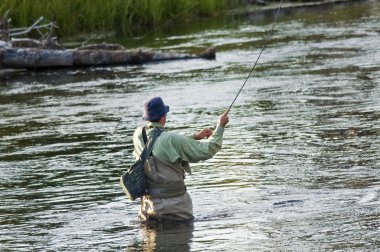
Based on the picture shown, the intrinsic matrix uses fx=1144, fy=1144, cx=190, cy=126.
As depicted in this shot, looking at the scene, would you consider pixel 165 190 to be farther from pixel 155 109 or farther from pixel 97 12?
pixel 97 12

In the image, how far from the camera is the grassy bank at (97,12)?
1101 inches

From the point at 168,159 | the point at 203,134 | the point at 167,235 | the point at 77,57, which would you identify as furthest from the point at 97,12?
the point at 167,235

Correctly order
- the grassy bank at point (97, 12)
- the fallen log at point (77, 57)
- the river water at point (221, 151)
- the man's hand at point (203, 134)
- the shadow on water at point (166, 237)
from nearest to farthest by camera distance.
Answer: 1. the shadow on water at point (166, 237)
2. the river water at point (221, 151)
3. the man's hand at point (203, 134)
4. the fallen log at point (77, 57)
5. the grassy bank at point (97, 12)

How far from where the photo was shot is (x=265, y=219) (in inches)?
358

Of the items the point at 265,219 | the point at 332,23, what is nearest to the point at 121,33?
the point at 332,23

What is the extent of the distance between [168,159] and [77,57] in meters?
14.4

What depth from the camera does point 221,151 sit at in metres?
12.8

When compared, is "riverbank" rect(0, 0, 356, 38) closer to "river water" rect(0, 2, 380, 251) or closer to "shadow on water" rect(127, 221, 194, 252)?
"river water" rect(0, 2, 380, 251)

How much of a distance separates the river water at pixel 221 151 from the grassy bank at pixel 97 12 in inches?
178

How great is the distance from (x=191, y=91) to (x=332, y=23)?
12.3 metres

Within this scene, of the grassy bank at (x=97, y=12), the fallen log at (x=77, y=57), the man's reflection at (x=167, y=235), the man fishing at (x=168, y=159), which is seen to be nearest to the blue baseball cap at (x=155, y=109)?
the man fishing at (x=168, y=159)

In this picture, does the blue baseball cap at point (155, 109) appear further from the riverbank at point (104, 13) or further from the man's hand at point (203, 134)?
the riverbank at point (104, 13)

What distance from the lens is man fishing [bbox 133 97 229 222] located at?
8.84 meters

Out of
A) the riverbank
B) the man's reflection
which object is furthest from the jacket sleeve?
the riverbank
